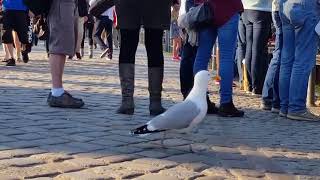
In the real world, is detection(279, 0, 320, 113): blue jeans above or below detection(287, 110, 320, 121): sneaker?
above

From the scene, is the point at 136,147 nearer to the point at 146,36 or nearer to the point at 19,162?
the point at 19,162

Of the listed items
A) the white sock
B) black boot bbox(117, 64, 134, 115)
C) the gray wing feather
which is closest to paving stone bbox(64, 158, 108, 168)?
the gray wing feather

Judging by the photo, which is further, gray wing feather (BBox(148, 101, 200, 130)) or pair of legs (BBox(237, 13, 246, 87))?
pair of legs (BBox(237, 13, 246, 87))

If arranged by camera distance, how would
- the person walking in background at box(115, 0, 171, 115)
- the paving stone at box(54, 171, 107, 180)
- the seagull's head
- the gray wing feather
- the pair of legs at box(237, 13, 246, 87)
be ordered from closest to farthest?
the paving stone at box(54, 171, 107, 180) → the gray wing feather → the seagull's head → the person walking in background at box(115, 0, 171, 115) → the pair of legs at box(237, 13, 246, 87)

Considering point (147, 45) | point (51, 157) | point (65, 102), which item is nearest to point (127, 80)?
point (147, 45)

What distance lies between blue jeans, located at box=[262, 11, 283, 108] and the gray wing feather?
7.74 feet

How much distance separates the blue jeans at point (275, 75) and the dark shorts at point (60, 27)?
2.07 metres

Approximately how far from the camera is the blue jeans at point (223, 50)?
221 inches

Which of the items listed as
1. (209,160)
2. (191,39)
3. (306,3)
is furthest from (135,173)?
(306,3)

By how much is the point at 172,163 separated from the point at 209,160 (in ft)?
0.90

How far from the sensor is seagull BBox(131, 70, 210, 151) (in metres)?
3.77

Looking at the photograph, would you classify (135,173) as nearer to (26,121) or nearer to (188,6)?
(26,121)

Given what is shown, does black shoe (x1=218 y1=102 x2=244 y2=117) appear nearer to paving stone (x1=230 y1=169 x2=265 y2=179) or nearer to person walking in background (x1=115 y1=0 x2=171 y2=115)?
person walking in background (x1=115 y1=0 x2=171 y2=115)

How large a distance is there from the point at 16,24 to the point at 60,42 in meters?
5.98
